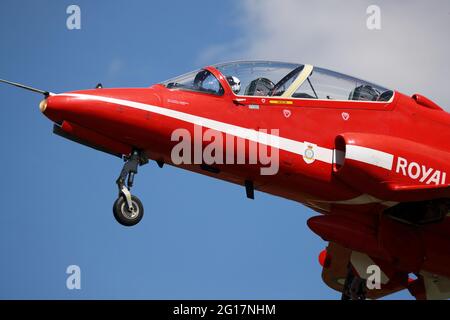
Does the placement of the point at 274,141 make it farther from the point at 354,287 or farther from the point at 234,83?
the point at 354,287

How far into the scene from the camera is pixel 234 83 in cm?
2064

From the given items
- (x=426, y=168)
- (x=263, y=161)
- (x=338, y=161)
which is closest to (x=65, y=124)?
(x=263, y=161)

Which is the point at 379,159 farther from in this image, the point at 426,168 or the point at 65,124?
the point at 65,124

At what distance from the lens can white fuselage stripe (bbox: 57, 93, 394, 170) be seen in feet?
65.0

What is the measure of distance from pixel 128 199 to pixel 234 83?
9.80ft

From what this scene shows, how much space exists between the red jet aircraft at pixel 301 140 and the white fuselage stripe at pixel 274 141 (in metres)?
0.02

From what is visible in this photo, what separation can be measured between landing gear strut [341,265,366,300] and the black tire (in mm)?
5906

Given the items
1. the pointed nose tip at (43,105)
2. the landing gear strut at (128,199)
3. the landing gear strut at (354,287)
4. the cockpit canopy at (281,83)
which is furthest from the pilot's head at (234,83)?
the landing gear strut at (354,287)

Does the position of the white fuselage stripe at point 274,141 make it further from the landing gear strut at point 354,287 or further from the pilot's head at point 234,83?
the landing gear strut at point 354,287

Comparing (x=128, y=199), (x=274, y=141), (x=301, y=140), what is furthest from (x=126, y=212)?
(x=301, y=140)

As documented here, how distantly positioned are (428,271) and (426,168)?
9.11 feet

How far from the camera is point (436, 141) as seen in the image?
21.3m

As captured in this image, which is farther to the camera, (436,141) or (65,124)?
(436,141)

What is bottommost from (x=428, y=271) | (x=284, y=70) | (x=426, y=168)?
(x=428, y=271)
